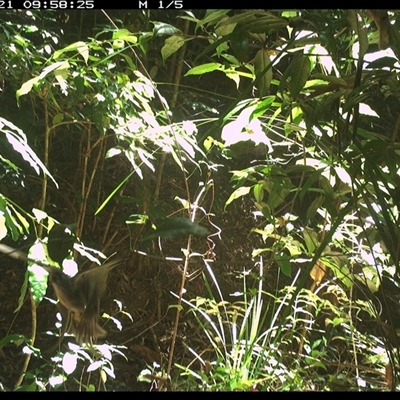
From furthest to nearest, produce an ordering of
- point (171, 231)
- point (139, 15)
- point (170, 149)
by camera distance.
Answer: point (139, 15) → point (170, 149) → point (171, 231)

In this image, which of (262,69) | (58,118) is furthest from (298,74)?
(58,118)

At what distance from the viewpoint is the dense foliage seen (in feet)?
1.69

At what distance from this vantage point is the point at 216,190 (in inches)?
37.6

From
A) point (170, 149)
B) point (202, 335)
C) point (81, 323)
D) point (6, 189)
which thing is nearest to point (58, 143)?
point (6, 189)

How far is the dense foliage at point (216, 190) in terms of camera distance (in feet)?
1.69

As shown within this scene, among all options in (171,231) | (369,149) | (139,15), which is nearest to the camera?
(171,231)

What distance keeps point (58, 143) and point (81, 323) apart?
1.88ft

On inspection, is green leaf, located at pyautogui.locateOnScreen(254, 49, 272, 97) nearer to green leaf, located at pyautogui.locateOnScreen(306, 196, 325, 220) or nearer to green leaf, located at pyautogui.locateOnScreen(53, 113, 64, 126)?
green leaf, located at pyautogui.locateOnScreen(306, 196, 325, 220)

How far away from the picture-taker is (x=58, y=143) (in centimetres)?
92

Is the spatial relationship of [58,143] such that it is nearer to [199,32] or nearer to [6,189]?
[6,189]
